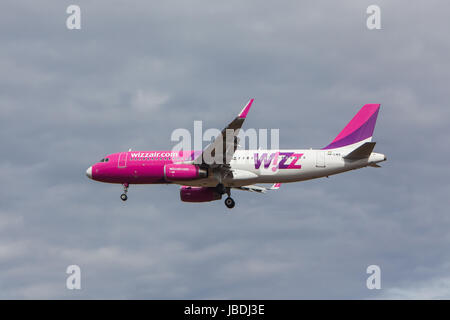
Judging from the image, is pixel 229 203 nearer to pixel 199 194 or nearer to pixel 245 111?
pixel 199 194

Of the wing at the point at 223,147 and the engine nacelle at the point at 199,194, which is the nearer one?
the wing at the point at 223,147

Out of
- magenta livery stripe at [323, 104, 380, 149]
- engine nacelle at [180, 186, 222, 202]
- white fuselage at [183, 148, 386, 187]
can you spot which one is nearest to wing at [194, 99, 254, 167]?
white fuselage at [183, 148, 386, 187]

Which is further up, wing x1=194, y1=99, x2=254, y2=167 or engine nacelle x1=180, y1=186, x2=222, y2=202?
wing x1=194, y1=99, x2=254, y2=167

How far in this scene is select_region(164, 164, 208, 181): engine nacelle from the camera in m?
62.8

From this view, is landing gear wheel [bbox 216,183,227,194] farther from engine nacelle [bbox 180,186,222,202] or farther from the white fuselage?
engine nacelle [bbox 180,186,222,202]

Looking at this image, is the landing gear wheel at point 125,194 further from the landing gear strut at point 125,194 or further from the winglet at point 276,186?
the winglet at point 276,186

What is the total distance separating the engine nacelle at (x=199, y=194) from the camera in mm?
70188

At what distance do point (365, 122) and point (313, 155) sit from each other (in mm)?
6941

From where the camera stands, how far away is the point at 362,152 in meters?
62.1

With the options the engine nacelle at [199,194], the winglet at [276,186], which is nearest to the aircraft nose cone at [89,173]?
the engine nacelle at [199,194]

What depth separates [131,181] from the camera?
67.2m

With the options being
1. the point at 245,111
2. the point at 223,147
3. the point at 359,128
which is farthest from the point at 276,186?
the point at 245,111

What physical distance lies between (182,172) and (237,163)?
552 centimetres
